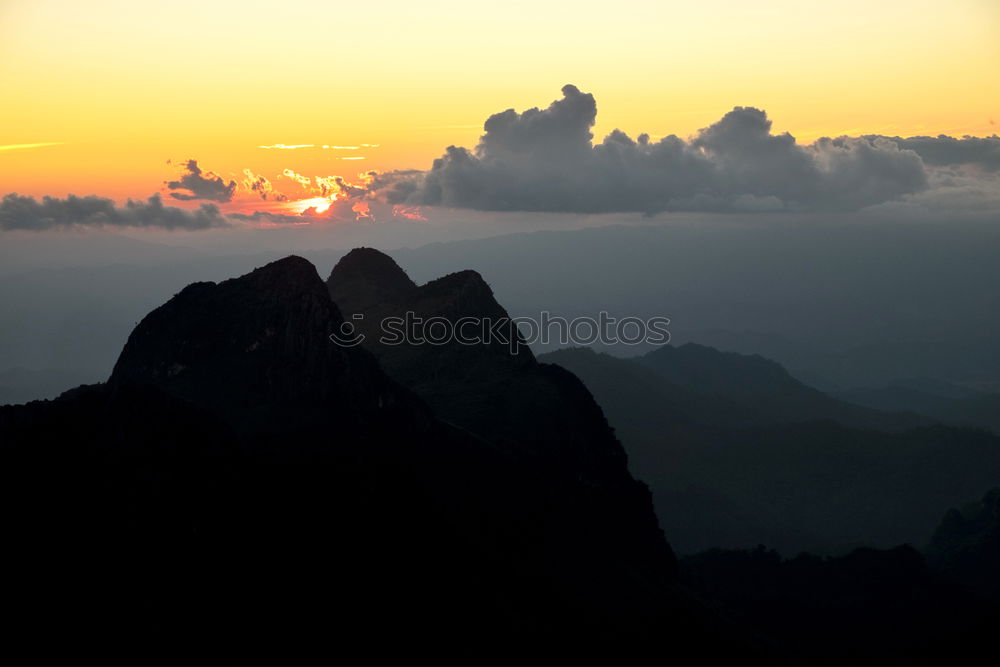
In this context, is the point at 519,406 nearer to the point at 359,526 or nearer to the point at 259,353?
the point at 259,353

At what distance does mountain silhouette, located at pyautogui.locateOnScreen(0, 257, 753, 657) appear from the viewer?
282 feet

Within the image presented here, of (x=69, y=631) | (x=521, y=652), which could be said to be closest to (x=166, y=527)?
(x=69, y=631)

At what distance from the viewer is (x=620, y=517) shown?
6476 inches

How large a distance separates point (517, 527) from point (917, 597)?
86.3 meters

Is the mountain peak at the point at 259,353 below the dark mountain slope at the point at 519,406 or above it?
above

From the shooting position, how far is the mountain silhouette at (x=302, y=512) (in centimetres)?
8606

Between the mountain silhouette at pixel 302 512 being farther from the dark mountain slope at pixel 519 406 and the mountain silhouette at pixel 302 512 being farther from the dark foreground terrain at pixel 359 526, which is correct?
the dark mountain slope at pixel 519 406

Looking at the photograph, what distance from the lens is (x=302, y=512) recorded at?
102m

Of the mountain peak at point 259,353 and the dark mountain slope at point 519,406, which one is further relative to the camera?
the dark mountain slope at point 519,406

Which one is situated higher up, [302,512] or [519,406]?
[302,512]

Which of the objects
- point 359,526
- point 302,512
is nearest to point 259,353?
point 359,526

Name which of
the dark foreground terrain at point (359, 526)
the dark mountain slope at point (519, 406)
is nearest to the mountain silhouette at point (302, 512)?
the dark foreground terrain at point (359, 526)

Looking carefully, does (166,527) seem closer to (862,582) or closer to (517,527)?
(517,527)

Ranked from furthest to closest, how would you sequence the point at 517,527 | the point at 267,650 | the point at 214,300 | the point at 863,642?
the point at 863,642
the point at 214,300
the point at 517,527
the point at 267,650
